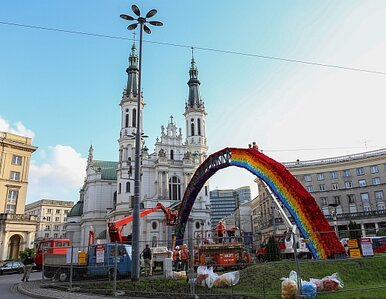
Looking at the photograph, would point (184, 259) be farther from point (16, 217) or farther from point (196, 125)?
point (196, 125)

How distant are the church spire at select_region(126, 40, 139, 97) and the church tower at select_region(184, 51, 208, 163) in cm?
1208

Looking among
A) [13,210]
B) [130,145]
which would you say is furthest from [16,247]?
[130,145]

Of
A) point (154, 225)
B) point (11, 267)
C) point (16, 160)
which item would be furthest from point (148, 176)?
point (11, 267)

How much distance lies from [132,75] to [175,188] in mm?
28703

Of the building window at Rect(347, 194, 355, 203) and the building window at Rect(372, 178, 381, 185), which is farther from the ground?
the building window at Rect(372, 178, 381, 185)

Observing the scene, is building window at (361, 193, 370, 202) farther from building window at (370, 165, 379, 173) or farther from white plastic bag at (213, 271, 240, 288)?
white plastic bag at (213, 271, 240, 288)

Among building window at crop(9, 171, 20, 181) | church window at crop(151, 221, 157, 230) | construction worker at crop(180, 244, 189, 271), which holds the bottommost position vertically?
construction worker at crop(180, 244, 189, 271)

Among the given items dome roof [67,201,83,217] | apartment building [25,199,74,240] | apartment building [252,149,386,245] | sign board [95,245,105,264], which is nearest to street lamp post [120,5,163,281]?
sign board [95,245,105,264]

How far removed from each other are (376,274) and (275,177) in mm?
7314

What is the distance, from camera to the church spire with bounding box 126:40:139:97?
7511cm

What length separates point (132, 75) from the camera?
78250mm

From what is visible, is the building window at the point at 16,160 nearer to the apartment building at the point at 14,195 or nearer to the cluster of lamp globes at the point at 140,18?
the apartment building at the point at 14,195

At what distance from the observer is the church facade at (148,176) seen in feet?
206

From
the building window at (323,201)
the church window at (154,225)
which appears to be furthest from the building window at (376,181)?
the church window at (154,225)
